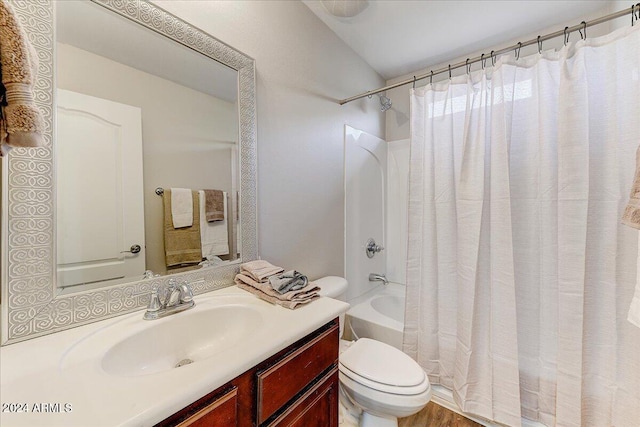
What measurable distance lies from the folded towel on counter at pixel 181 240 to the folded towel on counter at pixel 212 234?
18 mm

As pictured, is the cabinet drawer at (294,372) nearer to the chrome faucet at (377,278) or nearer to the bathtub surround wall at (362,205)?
the bathtub surround wall at (362,205)

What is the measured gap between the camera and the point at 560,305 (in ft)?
4.36

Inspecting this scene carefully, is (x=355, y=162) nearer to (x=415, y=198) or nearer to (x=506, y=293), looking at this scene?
(x=415, y=198)

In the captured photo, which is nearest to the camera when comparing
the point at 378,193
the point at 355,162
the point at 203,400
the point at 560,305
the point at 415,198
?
the point at 203,400

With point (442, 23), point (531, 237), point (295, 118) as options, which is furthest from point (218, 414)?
point (442, 23)

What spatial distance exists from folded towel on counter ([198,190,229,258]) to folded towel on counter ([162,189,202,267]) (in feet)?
0.06

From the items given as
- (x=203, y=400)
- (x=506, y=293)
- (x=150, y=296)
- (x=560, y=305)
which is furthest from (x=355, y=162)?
(x=203, y=400)

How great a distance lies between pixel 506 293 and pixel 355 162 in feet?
4.35

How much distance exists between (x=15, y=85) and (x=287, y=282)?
883mm

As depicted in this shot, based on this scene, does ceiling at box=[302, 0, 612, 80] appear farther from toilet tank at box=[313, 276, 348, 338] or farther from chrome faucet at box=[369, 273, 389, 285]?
chrome faucet at box=[369, 273, 389, 285]

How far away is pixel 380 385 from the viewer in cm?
121

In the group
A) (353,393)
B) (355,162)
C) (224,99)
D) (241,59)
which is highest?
(241,59)

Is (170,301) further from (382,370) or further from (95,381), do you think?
(382,370)

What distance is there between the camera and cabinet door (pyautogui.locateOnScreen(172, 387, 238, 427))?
0.58m
